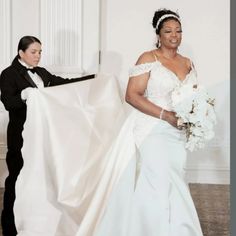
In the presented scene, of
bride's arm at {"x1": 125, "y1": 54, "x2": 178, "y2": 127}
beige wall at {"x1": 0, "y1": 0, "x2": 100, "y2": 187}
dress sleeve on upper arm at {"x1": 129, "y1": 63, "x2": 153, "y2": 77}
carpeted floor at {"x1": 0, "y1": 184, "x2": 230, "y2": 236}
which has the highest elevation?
beige wall at {"x1": 0, "y1": 0, "x2": 100, "y2": 187}

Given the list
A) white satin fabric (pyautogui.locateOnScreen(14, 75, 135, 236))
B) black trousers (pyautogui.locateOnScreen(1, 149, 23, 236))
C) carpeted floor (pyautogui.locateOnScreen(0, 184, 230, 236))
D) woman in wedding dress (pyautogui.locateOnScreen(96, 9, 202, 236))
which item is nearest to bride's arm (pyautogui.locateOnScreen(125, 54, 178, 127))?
woman in wedding dress (pyautogui.locateOnScreen(96, 9, 202, 236))

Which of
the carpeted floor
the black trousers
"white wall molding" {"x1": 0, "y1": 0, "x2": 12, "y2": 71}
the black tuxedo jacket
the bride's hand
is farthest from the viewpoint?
"white wall molding" {"x1": 0, "y1": 0, "x2": 12, "y2": 71}

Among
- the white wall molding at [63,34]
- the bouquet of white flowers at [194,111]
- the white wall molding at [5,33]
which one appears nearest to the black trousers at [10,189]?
the bouquet of white flowers at [194,111]

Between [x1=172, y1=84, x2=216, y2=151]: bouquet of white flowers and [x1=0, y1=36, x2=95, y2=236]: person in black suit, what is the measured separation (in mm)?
1269

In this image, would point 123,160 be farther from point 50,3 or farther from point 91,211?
point 50,3

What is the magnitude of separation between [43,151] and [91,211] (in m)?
0.66

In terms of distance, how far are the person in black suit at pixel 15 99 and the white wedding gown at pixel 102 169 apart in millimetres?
130

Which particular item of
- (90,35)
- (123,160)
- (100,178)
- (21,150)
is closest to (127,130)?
(123,160)

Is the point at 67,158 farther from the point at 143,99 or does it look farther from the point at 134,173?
the point at 143,99

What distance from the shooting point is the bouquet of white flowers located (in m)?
2.94

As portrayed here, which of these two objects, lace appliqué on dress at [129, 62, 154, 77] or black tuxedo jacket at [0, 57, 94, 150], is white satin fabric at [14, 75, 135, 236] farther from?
lace appliqué on dress at [129, 62, 154, 77]

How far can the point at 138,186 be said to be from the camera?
3250 millimetres

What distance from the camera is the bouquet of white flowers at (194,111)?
294 cm

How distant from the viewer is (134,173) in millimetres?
3291
